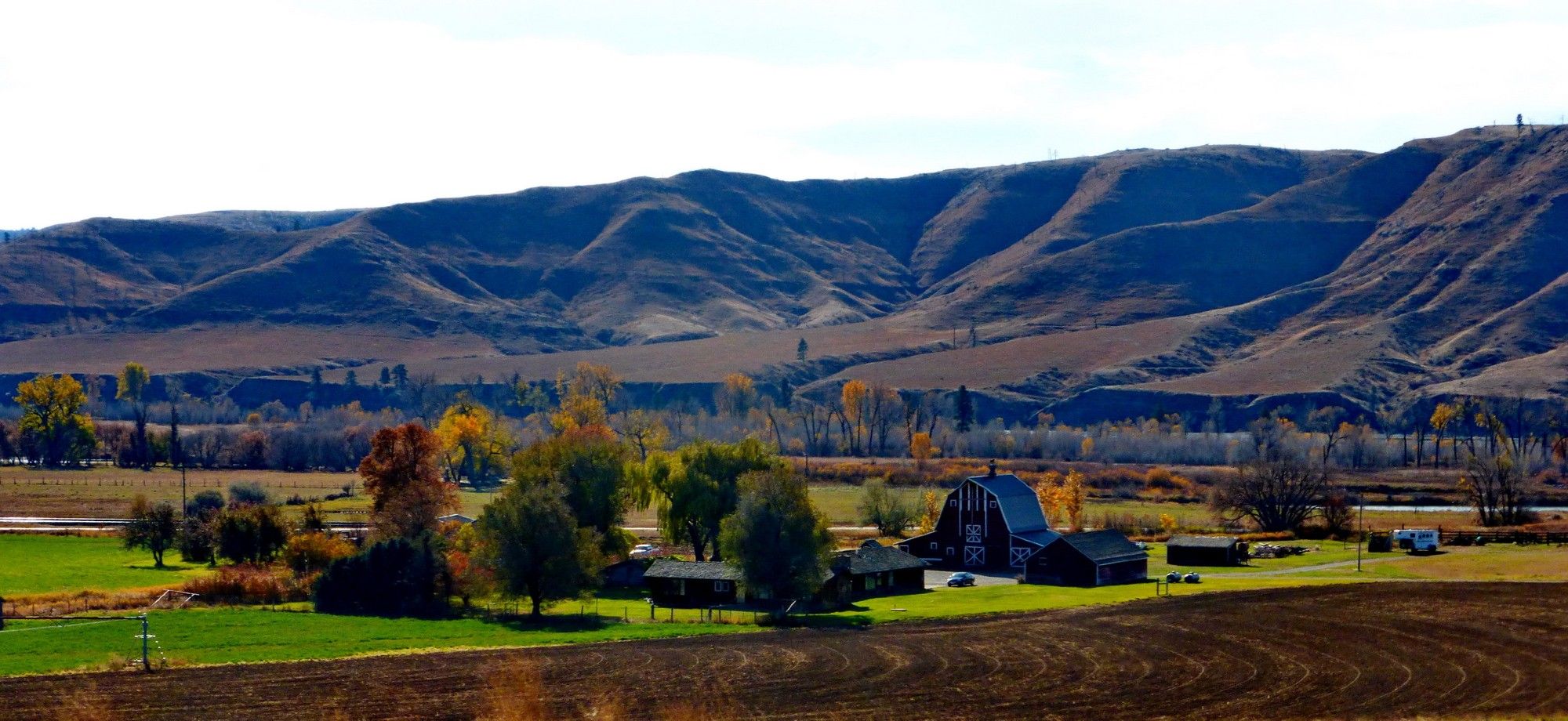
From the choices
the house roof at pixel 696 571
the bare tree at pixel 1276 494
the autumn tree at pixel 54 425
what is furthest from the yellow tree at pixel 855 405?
the house roof at pixel 696 571

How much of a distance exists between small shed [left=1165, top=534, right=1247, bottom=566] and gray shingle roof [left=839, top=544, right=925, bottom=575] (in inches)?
624

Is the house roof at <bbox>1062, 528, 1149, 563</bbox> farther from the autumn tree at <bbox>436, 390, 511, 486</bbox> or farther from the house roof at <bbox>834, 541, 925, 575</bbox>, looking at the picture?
the autumn tree at <bbox>436, 390, 511, 486</bbox>

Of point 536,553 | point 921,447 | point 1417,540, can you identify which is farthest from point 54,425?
point 1417,540

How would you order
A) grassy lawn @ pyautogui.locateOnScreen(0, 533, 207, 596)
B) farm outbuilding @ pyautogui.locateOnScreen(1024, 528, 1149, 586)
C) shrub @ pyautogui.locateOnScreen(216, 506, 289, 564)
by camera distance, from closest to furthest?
grassy lawn @ pyautogui.locateOnScreen(0, 533, 207, 596) < farm outbuilding @ pyautogui.locateOnScreen(1024, 528, 1149, 586) < shrub @ pyautogui.locateOnScreen(216, 506, 289, 564)

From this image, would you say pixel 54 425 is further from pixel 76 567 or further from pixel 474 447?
pixel 76 567

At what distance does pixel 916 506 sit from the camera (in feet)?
328

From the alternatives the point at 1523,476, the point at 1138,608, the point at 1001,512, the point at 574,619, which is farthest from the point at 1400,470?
the point at 574,619

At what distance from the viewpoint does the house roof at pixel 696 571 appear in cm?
6431

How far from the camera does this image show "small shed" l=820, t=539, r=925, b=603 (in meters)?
66.3

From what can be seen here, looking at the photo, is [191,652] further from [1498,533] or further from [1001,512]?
[1498,533]

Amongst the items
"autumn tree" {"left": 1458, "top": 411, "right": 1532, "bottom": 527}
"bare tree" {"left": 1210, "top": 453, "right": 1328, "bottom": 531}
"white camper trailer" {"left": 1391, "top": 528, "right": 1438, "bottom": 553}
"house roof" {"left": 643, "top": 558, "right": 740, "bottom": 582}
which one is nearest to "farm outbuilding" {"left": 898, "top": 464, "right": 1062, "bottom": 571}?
"house roof" {"left": 643, "top": 558, "right": 740, "bottom": 582}

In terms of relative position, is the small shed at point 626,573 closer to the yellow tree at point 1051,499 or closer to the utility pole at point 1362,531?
the yellow tree at point 1051,499

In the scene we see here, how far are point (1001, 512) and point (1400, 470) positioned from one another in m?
76.3

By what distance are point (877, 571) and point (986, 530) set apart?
12134 mm
